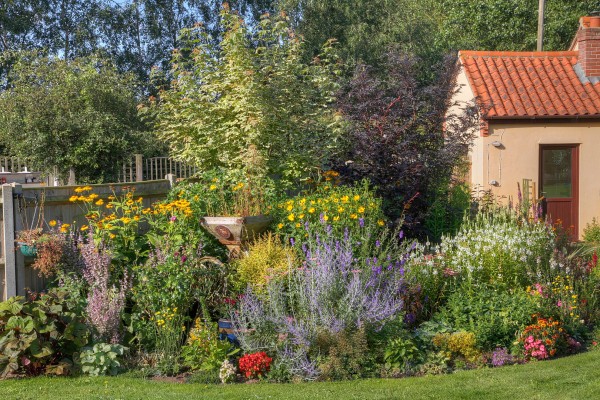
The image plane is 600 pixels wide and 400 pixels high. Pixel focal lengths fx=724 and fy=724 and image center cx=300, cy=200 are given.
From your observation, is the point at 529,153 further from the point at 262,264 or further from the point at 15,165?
the point at 15,165

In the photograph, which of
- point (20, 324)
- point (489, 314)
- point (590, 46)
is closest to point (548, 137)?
point (590, 46)

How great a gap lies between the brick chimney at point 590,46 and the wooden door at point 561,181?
74.0 inches

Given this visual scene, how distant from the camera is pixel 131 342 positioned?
7141 mm

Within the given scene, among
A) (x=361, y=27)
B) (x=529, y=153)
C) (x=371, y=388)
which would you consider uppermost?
(x=361, y=27)

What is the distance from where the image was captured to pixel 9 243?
25.1 ft

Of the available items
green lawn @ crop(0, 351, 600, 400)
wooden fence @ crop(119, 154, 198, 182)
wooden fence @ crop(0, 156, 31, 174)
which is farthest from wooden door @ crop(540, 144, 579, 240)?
wooden fence @ crop(0, 156, 31, 174)

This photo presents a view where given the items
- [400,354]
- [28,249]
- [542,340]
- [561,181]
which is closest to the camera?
[400,354]

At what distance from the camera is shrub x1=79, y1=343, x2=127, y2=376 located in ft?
21.8

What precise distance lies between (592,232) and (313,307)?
32.1ft

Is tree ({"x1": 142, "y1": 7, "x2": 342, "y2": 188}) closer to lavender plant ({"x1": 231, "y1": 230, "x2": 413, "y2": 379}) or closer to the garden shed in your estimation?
lavender plant ({"x1": 231, "y1": 230, "x2": 413, "y2": 379})

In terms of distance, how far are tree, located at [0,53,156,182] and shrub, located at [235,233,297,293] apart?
11228 millimetres

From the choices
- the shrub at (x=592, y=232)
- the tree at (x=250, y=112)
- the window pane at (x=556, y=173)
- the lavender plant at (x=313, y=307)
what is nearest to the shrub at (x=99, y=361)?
the lavender plant at (x=313, y=307)

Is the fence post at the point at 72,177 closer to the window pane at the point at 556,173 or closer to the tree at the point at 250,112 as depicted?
the tree at the point at 250,112

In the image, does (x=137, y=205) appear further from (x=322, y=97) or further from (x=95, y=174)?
(x=95, y=174)
